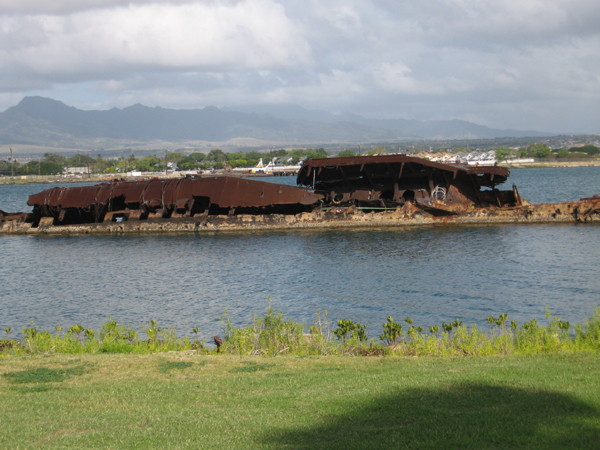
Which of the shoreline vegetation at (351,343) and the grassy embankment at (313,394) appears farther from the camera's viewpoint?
the shoreline vegetation at (351,343)

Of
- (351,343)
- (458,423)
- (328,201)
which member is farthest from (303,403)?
(328,201)

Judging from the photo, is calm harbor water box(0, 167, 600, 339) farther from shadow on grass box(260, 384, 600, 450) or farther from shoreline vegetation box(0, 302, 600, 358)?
shadow on grass box(260, 384, 600, 450)

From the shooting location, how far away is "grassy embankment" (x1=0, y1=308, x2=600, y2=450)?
6.87 metres

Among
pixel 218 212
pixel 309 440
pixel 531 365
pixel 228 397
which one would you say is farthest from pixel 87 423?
pixel 218 212

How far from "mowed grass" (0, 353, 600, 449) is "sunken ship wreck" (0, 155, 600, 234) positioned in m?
27.1

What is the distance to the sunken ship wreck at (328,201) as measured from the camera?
1457 inches

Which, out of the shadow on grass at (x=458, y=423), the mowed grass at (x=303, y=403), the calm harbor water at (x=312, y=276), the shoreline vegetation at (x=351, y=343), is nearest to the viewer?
the shadow on grass at (x=458, y=423)

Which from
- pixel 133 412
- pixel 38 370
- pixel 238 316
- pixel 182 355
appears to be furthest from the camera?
pixel 238 316

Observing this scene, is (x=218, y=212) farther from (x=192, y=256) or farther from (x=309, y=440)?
(x=309, y=440)

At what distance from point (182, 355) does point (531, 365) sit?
656 centimetres

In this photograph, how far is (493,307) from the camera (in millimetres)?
18109

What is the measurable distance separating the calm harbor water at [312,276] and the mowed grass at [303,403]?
18.5 ft

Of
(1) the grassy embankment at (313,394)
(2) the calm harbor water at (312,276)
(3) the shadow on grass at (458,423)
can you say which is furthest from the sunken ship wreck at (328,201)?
(3) the shadow on grass at (458,423)

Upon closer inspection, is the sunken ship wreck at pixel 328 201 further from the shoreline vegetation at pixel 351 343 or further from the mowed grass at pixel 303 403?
the mowed grass at pixel 303 403
